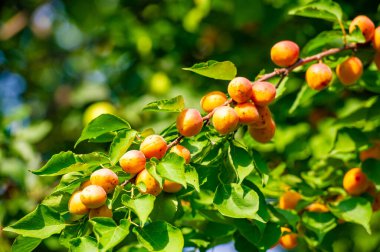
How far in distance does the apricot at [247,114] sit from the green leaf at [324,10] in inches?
17.9

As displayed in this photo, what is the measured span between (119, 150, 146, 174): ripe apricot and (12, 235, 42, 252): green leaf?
0.72 ft

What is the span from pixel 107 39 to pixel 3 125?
118 centimetres

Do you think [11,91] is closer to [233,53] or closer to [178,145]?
[233,53]

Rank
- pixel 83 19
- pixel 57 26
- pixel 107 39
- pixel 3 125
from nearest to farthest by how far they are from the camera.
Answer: pixel 83 19
pixel 3 125
pixel 107 39
pixel 57 26

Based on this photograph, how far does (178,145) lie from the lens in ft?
3.82

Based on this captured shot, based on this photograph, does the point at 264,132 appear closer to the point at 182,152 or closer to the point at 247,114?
the point at 247,114

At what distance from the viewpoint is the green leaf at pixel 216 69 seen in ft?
3.95

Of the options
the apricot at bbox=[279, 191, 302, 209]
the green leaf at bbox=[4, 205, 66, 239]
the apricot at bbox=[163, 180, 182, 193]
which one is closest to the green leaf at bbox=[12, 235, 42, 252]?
the green leaf at bbox=[4, 205, 66, 239]

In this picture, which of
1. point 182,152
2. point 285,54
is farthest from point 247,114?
point 285,54

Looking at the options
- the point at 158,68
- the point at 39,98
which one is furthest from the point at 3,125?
the point at 39,98

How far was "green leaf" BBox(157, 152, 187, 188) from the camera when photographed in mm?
1038

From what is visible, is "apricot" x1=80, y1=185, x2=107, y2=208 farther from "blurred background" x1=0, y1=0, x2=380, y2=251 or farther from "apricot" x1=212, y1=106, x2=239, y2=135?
"blurred background" x1=0, y1=0, x2=380, y2=251

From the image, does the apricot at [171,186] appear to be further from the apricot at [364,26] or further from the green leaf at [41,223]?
the apricot at [364,26]

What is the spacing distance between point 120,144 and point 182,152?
0.12 meters
